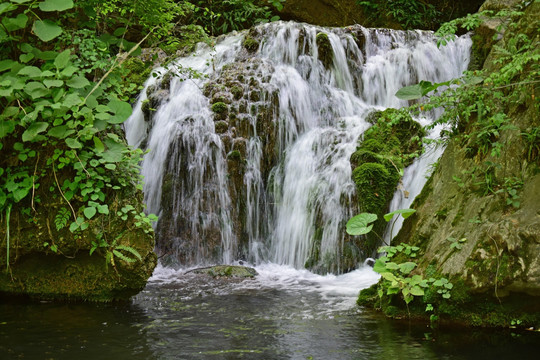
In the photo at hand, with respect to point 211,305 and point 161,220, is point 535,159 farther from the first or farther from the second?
point 161,220

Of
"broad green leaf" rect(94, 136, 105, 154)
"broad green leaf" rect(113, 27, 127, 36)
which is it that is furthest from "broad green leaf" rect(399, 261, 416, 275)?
"broad green leaf" rect(113, 27, 127, 36)

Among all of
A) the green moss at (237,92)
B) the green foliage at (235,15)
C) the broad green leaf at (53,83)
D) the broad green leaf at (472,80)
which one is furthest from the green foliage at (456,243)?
the green foliage at (235,15)

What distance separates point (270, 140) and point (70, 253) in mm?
4240

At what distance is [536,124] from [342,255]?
304 cm

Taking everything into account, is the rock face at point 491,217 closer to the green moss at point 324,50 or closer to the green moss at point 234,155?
the green moss at point 234,155

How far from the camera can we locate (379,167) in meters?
6.79

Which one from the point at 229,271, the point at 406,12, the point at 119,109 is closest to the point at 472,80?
the point at 119,109

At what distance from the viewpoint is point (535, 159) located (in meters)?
4.04

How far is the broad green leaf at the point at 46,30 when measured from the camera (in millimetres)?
4047

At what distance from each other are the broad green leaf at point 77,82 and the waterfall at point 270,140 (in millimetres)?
2329

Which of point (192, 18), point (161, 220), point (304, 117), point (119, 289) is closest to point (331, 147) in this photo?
point (304, 117)

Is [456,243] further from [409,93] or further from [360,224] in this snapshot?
[409,93]

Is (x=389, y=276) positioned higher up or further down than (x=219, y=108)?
further down

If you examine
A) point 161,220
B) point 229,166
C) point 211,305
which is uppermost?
point 229,166
